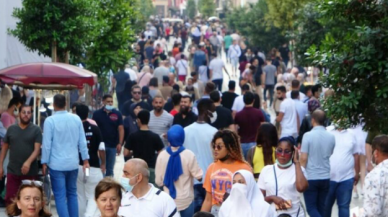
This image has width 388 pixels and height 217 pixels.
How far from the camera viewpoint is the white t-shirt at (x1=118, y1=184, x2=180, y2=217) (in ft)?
30.5

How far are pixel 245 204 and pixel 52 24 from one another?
10.4 meters

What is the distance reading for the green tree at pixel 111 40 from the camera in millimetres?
22728

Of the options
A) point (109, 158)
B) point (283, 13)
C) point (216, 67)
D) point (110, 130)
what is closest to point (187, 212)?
point (110, 130)

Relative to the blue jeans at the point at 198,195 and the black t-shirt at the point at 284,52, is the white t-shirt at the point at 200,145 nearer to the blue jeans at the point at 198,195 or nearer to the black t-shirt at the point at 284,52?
the blue jeans at the point at 198,195

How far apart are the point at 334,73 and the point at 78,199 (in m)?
4.82

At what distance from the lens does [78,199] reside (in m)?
14.5

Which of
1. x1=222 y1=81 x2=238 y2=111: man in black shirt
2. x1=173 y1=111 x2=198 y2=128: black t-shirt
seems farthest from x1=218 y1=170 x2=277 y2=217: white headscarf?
x1=222 y1=81 x2=238 y2=111: man in black shirt

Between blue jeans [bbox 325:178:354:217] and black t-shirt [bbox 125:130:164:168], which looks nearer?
blue jeans [bbox 325:178:354:217]

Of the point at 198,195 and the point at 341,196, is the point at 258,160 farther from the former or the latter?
the point at 341,196

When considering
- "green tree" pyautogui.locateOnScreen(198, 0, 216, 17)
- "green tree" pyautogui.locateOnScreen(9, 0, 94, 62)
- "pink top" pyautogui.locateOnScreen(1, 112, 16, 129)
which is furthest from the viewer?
"green tree" pyautogui.locateOnScreen(198, 0, 216, 17)

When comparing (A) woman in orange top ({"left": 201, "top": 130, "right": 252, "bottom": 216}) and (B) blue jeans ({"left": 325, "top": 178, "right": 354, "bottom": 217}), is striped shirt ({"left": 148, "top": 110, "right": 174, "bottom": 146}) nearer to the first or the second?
(B) blue jeans ({"left": 325, "top": 178, "right": 354, "bottom": 217})

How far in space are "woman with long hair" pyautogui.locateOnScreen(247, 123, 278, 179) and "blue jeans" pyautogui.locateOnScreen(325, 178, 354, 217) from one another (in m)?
1.48

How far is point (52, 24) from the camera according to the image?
19.0 m

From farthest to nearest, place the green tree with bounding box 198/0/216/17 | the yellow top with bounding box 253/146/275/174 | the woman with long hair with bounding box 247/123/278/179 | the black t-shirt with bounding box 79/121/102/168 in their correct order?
the green tree with bounding box 198/0/216/17 < the black t-shirt with bounding box 79/121/102/168 < the yellow top with bounding box 253/146/275/174 < the woman with long hair with bounding box 247/123/278/179
